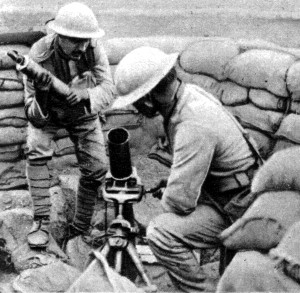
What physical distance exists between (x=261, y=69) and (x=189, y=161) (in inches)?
69.6

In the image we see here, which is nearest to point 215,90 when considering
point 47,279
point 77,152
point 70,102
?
point 77,152

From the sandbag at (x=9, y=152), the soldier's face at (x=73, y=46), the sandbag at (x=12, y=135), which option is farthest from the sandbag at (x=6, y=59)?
the soldier's face at (x=73, y=46)

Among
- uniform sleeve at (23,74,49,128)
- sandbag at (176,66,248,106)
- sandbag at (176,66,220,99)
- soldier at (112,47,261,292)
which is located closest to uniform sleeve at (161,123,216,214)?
soldier at (112,47,261,292)

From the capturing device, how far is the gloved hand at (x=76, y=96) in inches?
211

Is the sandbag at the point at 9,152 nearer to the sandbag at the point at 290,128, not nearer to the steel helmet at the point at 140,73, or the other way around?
the steel helmet at the point at 140,73

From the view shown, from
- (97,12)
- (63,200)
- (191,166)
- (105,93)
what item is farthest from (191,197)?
(97,12)

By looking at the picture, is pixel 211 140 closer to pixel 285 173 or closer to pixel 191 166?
pixel 191 166

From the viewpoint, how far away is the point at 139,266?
16.1ft

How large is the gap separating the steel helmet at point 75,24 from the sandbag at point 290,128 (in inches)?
57.8

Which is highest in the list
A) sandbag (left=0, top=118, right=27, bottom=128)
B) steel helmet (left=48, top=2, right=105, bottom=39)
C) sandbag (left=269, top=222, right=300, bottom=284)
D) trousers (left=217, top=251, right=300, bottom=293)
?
steel helmet (left=48, top=2, right=105, bottom=39)

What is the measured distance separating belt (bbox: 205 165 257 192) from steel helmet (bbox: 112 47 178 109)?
662mm

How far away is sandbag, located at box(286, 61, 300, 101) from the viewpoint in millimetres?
5637

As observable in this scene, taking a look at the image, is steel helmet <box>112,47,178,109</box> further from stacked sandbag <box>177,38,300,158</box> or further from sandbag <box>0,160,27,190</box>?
sandbag <box>0,160,27,190</box>

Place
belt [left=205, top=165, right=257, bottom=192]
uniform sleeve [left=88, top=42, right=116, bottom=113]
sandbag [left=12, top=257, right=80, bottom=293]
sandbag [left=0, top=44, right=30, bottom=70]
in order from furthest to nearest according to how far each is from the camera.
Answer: sandbag [left=0, top=44, right=30, bottom=70]
uniform sleeve [left=88, top=42, right=116, bottom=113]
sandbag [left=12, top=257, right=80, bottom=293]
belt [left=205, top=165, right=257, bottom=192]
